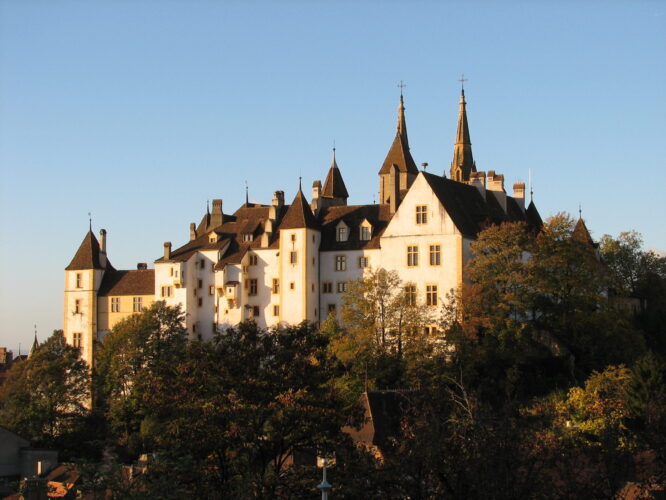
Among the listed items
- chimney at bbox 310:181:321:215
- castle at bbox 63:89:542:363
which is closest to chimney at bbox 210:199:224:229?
castle at bbox 63:89:542:363

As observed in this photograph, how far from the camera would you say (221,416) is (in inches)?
1638

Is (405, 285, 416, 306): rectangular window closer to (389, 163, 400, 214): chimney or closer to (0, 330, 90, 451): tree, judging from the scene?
(389, 163, 400, 214): chimney

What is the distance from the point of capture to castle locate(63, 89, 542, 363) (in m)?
75.0

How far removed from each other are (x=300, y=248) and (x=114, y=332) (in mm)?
15651

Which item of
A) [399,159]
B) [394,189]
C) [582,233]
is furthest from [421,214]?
[399,159]

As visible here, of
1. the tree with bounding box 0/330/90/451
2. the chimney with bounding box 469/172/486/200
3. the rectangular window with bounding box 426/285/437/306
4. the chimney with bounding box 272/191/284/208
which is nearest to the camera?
the rectangular window with bounding box 426/285/437/306

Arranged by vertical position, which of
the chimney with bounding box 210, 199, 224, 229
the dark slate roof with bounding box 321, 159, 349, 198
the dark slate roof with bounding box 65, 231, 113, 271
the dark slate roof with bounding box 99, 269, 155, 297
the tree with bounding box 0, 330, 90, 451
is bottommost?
the tree with bounding box 0, 330, 90, 451

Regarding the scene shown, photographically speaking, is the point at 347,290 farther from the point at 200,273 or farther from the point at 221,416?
the point at 221,416

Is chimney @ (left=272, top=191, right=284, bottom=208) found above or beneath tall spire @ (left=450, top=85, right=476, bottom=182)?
beneath

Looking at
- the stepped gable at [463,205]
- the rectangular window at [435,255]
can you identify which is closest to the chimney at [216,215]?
the stepped gable at [463,205]

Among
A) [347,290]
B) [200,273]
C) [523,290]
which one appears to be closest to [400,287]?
[347,290]

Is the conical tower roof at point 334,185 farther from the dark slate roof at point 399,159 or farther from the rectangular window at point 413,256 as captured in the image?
the rectangular window at point 413,256

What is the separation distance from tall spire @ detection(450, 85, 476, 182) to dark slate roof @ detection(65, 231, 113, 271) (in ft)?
110

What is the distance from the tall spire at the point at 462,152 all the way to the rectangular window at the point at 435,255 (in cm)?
3362
